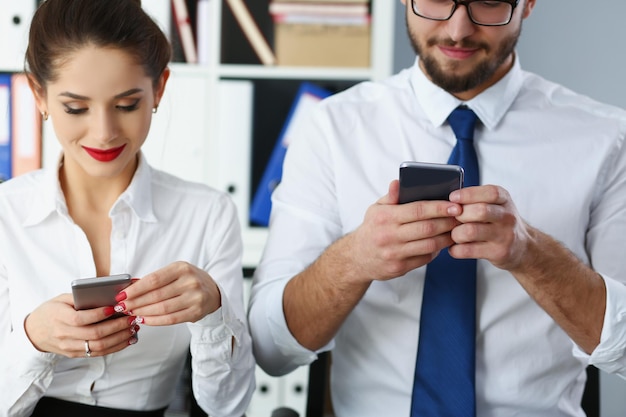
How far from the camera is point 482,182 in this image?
5.09 ft

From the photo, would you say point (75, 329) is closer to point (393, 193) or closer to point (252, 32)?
point (393, 193)

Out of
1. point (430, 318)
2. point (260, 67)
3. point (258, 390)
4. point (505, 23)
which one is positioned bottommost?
point (258, 390)

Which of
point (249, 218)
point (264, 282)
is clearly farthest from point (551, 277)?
point (249, 218)

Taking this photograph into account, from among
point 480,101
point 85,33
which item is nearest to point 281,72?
point 480,101

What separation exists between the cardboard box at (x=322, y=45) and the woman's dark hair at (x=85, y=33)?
1.31 meters

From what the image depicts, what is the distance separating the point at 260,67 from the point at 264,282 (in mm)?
1350

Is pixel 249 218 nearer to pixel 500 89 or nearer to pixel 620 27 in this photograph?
pixel 500 89

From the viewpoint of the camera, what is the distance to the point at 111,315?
1278 millimetres

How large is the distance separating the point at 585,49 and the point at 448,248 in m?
2.15

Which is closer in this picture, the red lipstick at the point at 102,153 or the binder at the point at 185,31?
the red lipstick at the point at 102,153

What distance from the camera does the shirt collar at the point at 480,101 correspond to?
5.23 ft

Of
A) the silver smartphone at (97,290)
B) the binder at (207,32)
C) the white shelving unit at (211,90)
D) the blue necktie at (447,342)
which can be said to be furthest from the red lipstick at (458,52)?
the binder at (207,32)

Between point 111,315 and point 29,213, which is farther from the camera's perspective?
point 29,213

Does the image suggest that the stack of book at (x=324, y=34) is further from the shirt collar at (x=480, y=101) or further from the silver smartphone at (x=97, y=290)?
the silver smartphone at (x=97, y=290)
